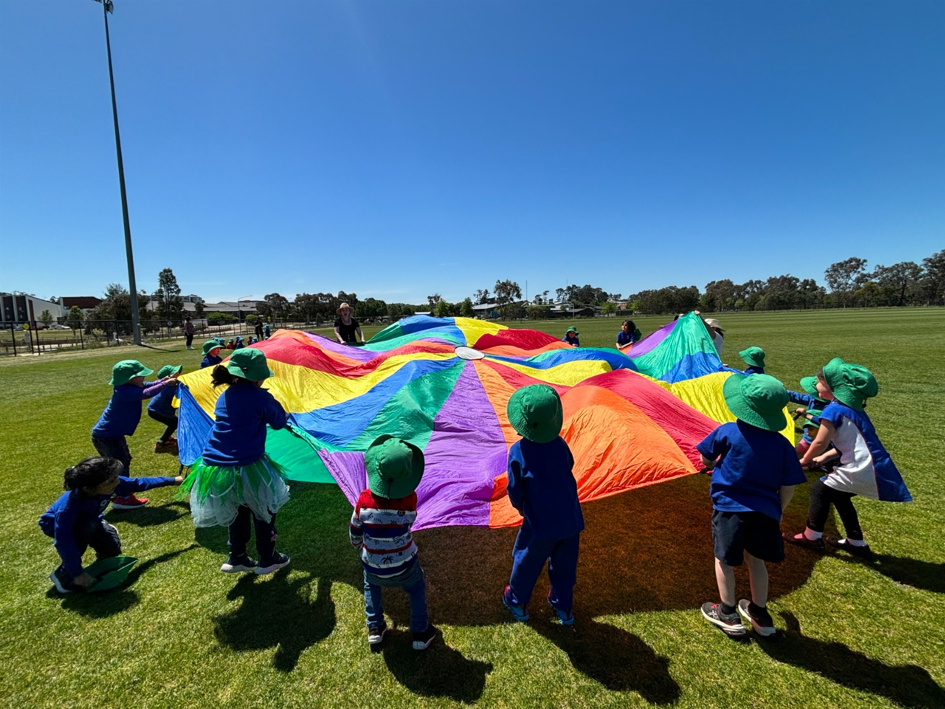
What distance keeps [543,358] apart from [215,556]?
4.39 meters

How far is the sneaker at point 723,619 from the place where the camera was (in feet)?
7.86

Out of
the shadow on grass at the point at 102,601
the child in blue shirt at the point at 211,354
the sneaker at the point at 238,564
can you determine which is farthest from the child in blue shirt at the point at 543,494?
the child in blue shirt at the point at 211,354

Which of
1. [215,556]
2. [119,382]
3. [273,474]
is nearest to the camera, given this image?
[273,474]

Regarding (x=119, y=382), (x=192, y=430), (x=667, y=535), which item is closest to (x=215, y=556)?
(x=192, y=430)

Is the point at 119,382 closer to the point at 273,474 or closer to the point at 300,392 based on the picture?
the point at 300,392

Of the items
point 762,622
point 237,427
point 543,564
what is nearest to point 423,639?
point 543,564

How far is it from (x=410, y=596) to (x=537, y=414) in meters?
1.28

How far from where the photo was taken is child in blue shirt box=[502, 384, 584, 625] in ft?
7.54

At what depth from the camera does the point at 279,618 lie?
2.66m

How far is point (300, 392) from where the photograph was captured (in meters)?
4.53

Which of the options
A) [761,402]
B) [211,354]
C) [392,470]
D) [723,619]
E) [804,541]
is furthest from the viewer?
[211,354]

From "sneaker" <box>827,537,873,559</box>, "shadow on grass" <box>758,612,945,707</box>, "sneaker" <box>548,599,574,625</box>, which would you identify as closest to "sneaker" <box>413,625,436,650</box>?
"sneaker" <box>548,599,574,625</box>

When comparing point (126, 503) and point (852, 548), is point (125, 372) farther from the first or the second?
point (852, 548)

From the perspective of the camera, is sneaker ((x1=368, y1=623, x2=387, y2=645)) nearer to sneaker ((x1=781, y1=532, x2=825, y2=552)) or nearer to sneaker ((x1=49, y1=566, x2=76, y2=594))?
sneaker ((x1=49, y1=566, x2=76, y2=594))
